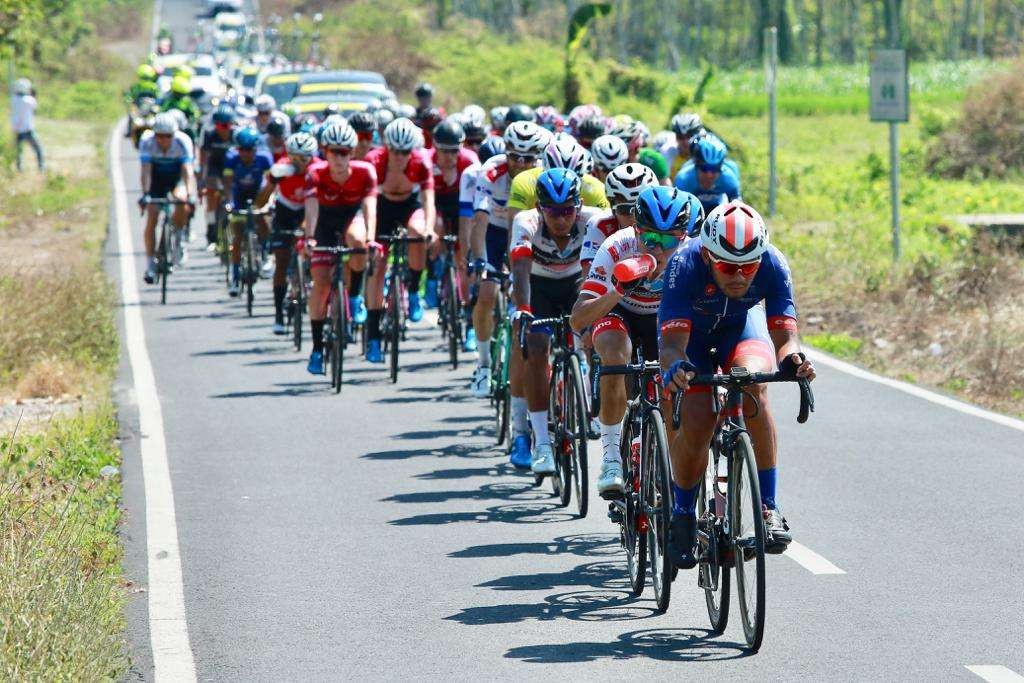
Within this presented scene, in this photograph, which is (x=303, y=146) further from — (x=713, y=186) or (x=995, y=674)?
(x=995, y=674)

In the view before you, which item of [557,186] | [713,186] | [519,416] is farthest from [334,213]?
[557,186]

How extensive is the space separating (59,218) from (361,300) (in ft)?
50.4

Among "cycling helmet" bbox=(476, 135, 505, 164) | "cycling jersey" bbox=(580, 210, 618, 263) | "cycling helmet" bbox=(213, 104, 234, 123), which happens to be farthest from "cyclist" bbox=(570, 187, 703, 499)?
"cycling helmet" bbox=(213, 104, 234, 123)

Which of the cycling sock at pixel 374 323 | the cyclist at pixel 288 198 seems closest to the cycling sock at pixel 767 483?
the cycling sock at pixel 374 323

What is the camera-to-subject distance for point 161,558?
9.25m

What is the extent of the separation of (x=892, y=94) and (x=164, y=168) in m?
7.85

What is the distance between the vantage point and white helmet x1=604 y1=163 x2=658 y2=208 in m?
9.44

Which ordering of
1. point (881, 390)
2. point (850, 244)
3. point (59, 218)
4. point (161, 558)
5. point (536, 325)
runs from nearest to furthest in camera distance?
point (161, 558)
point (536, 325)
point (881, 390)
point (850, 244)
point (59, 218)

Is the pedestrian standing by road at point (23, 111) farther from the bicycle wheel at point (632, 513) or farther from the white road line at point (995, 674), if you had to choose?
the white road line at point (995, 674)

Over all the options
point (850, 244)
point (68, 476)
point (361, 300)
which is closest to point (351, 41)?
point (850, 244)

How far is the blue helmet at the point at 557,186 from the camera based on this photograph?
10.1 m

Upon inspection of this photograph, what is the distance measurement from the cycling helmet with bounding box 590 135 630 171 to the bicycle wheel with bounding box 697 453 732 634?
4.44 meters

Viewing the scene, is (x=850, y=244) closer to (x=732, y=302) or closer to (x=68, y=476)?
(x=68, y=476)

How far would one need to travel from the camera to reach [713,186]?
14.3m
